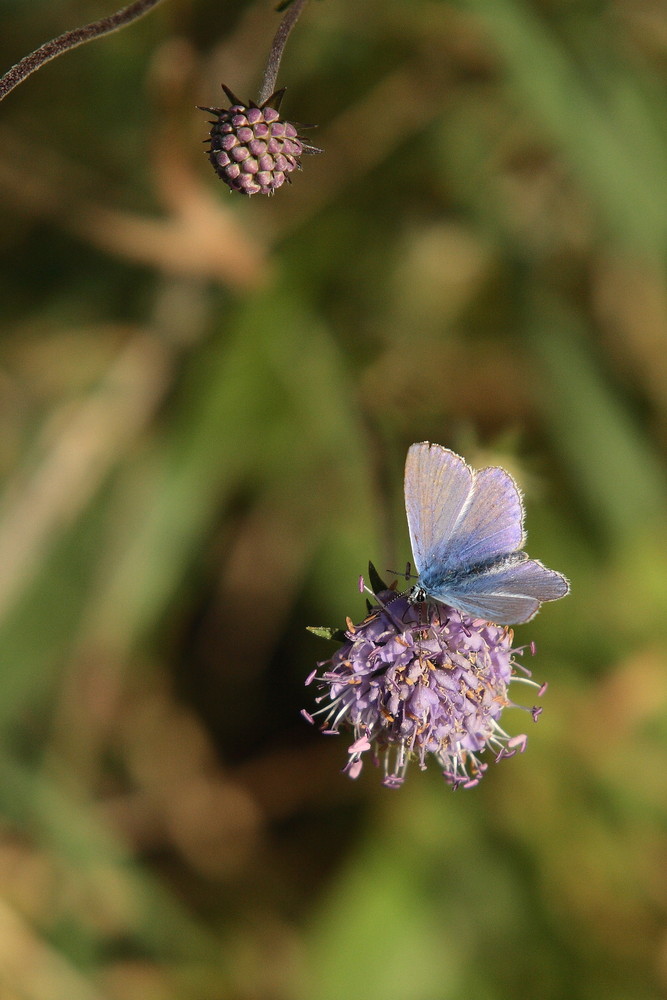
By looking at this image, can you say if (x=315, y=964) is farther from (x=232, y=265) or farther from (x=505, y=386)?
(x=232, y=265)

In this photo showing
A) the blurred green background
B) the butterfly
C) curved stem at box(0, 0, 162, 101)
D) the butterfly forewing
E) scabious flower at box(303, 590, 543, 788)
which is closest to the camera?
curved stem at box(0, 0, 162, 101)

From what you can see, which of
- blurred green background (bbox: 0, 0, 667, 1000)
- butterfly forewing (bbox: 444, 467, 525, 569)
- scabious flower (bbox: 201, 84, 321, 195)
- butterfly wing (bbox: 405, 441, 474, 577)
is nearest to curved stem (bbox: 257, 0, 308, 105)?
scabious flower (bbox: 201, 84, 321, 195)

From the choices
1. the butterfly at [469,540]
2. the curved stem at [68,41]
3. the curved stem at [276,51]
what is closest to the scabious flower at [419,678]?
the butterfly at [469,540]

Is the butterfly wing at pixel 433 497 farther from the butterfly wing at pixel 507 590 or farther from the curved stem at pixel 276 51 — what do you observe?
the curved stem at pixel 276 51

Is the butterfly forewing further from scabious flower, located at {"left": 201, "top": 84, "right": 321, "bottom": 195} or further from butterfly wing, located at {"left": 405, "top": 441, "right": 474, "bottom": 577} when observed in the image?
scabious flower, located at {"left": 201, "top": 84, "right": 321, "bottom": 195}

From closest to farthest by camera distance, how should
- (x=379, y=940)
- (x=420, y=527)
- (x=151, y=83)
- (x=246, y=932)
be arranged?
(x=420, y=527)
(x=151, y=83)
(x=379, y=940)
(x=246, y=932)

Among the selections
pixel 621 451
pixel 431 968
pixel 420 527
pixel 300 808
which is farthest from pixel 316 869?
pixel 420 527
